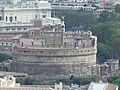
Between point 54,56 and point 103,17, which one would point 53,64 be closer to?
point 54,56

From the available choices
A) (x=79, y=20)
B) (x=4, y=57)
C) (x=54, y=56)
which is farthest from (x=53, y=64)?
(x=79, y=20)

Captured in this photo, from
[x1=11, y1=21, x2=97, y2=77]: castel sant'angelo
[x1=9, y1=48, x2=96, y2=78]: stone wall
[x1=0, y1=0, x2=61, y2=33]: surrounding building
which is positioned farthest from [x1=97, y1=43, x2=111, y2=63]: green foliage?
[x1=0, y1=0, x2=61, y2=33]: surrounding building

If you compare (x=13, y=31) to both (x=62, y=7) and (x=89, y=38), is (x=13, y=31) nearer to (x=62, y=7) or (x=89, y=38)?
(x=89, y=38)

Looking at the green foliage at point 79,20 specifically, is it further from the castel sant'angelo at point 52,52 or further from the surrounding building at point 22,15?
the castel sant'angelo at point 52,52

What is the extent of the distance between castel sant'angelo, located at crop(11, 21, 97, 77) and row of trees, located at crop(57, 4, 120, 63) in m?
3.86

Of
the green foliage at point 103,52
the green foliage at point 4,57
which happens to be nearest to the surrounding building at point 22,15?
the green foliage at point 4,57

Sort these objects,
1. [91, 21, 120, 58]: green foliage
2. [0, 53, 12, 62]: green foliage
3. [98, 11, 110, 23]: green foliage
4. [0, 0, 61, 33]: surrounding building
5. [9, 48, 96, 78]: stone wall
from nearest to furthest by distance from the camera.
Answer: [9, 48, 96, 78]: stone wall < [0, 53, 12, 62]: green foliage < [91, 21, 120, 58]: green foliage < [0, 0, 61, 33]: surrounding building < [98, 11, 110, 23]: green foliage

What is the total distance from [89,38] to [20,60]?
6656 millimetres

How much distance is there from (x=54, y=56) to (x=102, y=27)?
1643 cm

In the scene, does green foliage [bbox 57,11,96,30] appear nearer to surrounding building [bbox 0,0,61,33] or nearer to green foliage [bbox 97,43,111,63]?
surrounding building [bbox 0,0,61,33]

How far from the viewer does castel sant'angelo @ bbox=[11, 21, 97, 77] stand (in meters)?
71.5

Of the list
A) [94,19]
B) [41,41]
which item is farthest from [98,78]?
[94,19]

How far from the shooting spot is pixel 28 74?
230 feet

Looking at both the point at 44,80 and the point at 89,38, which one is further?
the point at 89,38
